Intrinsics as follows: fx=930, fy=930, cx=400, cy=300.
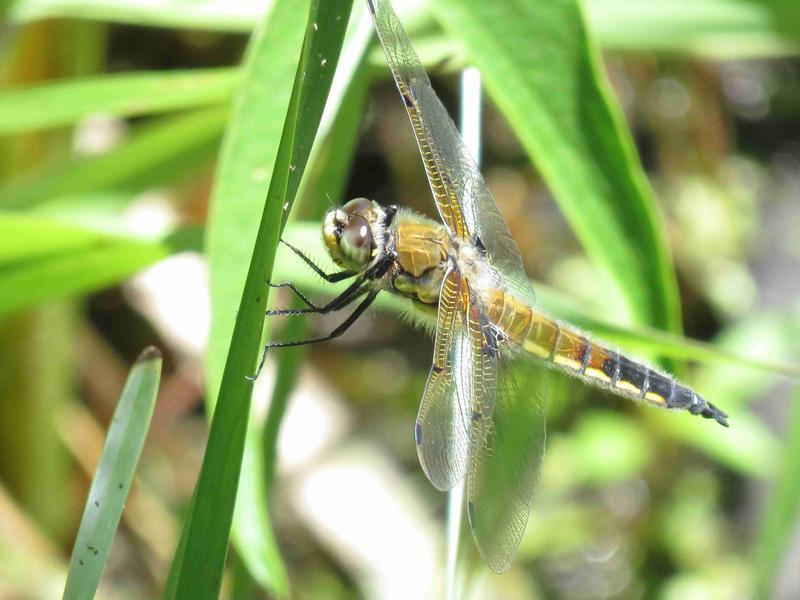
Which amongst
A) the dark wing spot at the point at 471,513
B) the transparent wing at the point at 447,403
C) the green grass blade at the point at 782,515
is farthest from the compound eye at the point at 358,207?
the green grass blade at the point at 782,515

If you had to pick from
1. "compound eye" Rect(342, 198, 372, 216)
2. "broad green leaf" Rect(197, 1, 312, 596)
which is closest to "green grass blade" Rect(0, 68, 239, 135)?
"compound eye" Rect(342, 198, 372, 216)

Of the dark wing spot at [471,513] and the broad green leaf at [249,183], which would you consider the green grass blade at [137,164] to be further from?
the dark wing spot at [471,513]

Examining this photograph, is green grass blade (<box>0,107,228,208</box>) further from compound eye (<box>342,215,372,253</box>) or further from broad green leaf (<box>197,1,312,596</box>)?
broad green leaf (<box>197,1,312,596</box>)

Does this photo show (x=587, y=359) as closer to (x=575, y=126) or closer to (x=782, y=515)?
(x=782, y=515)

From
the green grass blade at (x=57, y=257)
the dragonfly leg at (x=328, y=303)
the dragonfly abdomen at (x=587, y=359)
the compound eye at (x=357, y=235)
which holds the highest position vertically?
the green grass blade at (x=57, y=257)

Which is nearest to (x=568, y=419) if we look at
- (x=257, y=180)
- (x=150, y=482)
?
(x=150, y=482)

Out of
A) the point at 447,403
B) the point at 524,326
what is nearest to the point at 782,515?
the point at 524,326

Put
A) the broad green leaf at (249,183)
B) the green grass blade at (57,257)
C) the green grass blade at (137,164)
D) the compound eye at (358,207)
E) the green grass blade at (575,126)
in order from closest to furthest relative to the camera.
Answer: the broad green leaf at (249,183)
the green grass blade at (575,126)
the green grass blade at (57,257)
the compound eye at (358,207)
the green grass blade at (137,164)

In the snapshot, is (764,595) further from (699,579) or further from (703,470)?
(703,470)
